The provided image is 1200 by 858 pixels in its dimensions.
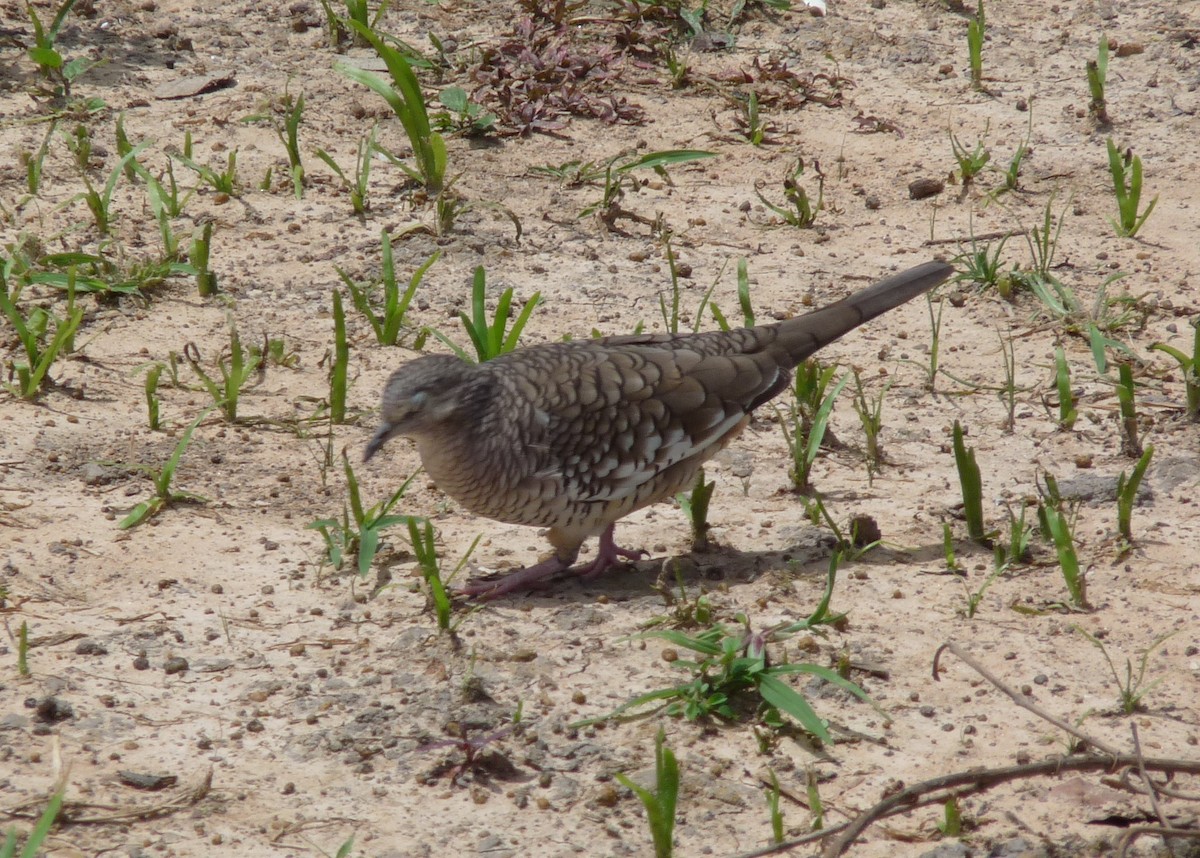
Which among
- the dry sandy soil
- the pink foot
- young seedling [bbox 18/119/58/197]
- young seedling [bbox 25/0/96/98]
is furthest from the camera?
young seedling [bbox 25/0/96/98]

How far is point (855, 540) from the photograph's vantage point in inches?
170

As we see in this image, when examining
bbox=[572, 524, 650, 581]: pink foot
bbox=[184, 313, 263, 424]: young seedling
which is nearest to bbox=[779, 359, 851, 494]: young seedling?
bbox=[572, 524, 650, 581]: pink foot

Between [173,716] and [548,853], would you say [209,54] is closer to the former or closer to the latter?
[173,716]

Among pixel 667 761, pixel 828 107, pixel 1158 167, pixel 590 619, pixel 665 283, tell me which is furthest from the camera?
pixel 828 107

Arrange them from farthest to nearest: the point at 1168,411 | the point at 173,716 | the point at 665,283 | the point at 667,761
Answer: the point at 665,283, the point at 1168,411, the point at 173,716, the point at 667,761

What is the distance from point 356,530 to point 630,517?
1057 mm

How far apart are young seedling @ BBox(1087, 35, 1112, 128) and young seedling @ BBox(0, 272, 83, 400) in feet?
15.7

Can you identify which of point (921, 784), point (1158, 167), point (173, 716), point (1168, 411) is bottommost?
point (173, 716)

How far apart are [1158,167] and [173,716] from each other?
16.9ft

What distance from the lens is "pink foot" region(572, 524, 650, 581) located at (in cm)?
439

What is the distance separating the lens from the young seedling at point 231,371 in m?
4.81

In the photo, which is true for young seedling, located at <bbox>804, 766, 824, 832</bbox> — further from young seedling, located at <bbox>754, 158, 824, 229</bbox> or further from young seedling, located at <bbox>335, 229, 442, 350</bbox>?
young seedling, located at <bbox>754, 158, 824, 229</bbox>

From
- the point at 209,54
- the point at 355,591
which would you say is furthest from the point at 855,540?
the point at 209,54

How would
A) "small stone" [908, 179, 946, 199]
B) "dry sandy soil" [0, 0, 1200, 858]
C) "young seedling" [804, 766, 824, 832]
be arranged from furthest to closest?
"small stone" [908, 179, 946, 199], "dry sandy soil" [0, 0, 1200, 858], "young seedling" [804, 766, 824, 832]
